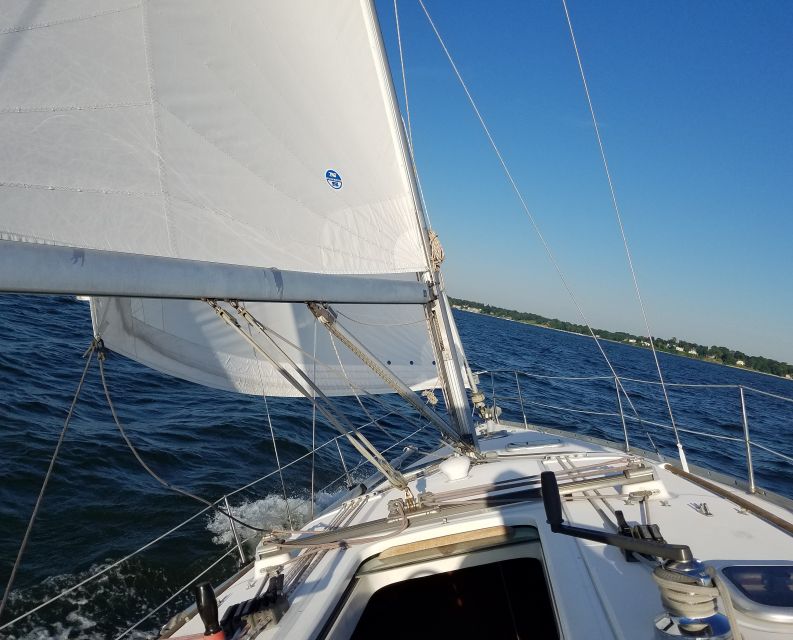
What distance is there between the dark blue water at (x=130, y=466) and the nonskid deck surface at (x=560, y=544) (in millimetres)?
839

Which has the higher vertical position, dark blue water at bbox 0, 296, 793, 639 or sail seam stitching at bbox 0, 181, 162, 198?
sail seam stitching at bbox 0, 181, 162, 198

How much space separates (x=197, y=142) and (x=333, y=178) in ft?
2.82

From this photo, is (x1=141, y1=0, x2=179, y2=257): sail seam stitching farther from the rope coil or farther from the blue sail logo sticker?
the rope coil

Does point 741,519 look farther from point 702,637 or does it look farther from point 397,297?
point 397,297

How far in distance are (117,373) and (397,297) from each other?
8.15 metres

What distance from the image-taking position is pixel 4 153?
1.81 meters

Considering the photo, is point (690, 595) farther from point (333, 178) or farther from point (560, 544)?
point (333, 178)

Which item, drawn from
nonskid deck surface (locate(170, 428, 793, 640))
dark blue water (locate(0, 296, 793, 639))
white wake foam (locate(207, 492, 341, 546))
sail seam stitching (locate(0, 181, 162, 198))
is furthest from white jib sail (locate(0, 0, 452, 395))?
white wake foam (locate(207, 492, 341, 546))

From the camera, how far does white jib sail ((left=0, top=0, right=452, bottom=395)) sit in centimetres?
195

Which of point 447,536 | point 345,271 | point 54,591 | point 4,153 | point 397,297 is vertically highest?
point 4,153

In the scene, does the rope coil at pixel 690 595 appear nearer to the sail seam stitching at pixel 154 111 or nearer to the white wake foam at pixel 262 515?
the sail seam stitching at pixel 154 111

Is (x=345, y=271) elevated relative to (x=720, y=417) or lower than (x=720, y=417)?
elevated

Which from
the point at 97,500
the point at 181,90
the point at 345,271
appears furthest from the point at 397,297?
the point at 97,500

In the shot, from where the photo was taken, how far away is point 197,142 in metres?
2.47
